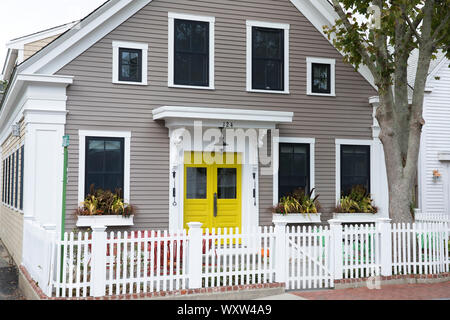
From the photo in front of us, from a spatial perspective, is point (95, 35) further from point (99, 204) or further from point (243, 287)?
point (243, 287)

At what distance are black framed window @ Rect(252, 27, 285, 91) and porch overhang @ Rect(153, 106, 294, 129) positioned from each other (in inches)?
50.0

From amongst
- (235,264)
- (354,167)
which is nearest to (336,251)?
(235,264)

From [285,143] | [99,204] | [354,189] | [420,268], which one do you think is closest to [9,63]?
[99,204]

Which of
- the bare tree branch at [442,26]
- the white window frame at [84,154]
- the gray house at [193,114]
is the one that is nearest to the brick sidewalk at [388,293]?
the gray house at [193,114]

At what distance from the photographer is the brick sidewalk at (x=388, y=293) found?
390 inches

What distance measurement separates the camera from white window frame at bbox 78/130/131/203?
1277 centimetres

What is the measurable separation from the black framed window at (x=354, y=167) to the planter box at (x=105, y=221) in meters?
6.07

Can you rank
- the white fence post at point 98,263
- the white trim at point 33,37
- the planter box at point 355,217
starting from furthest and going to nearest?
1. the white trim at point 33,37
2. the planter box at point 355,217
3. the white fence post at point 98,263

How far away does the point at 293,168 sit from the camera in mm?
14734

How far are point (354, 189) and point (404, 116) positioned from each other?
2.93 metres

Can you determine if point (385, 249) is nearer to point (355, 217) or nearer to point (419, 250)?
point (419, 250)

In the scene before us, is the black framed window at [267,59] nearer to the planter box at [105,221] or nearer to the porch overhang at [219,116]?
the porch overhang at [219,116]

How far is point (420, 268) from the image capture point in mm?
11570

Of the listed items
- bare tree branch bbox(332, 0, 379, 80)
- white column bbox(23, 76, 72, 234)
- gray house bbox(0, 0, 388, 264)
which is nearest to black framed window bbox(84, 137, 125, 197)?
gray house bbox(0, 0, 388, 264)
